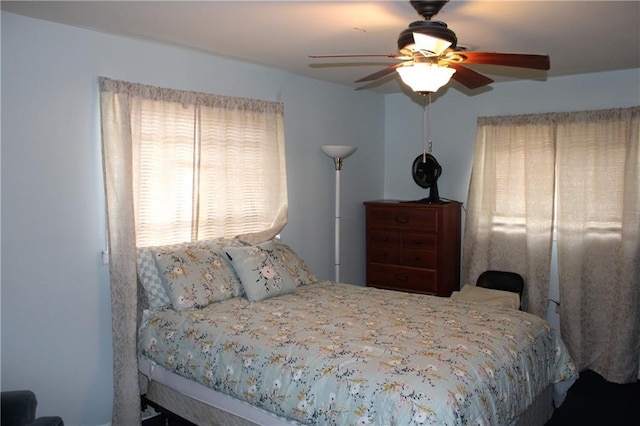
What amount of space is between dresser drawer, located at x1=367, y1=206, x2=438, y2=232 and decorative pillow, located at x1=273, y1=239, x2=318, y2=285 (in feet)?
4.08

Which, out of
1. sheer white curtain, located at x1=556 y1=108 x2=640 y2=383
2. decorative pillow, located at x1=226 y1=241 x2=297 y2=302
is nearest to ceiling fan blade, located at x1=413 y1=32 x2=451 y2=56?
decorative pillow, located at x1=226 y1=241 x2=297 y2=302

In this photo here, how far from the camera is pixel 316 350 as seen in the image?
2555 millimetres

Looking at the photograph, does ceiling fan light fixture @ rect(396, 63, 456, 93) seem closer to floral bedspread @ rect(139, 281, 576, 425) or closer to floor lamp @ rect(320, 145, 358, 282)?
floral bedspread @ rect(139, 281, 576, 425)

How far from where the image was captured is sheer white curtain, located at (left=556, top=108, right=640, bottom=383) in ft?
13.5

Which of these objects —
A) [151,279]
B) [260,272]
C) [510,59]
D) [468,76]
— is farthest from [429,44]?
[151,279]

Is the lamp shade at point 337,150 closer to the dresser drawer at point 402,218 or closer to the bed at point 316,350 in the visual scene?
the dresser drawer at point 402,218

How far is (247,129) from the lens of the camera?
3984mm

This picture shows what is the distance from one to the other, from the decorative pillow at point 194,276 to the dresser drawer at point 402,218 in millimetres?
1899

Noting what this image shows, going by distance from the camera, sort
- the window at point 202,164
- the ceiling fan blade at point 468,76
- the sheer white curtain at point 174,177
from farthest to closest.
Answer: the window at point 202,164 < the sheer white curtain at point 174,177 < the ceiling fan blade at point 468,76

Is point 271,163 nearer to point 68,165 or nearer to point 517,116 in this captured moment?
point 68,165

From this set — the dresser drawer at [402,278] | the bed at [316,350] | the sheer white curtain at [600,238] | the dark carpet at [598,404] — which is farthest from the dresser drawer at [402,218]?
the dark carpet at [598,404]

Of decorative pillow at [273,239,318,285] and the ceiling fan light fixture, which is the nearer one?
the ceiling fan light fixture

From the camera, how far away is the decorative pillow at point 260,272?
343 cm

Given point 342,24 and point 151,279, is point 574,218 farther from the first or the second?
point 151,279
